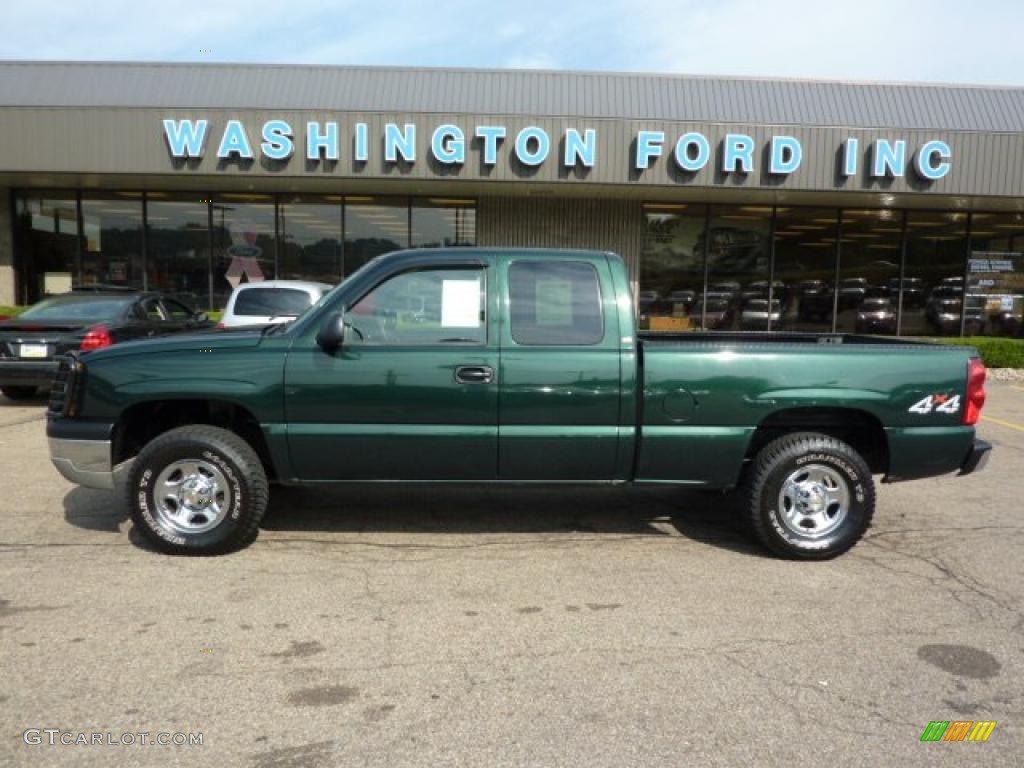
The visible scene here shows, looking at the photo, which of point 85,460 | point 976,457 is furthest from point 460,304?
point 976,457

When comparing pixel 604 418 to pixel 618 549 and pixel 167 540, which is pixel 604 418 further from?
pixel 167 540

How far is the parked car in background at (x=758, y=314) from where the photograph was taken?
18.3 metres

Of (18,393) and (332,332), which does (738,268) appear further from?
(332,332)

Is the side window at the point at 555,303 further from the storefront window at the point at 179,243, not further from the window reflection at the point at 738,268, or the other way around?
the storefront window at the point at 179,243

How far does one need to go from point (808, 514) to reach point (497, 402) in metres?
2.00

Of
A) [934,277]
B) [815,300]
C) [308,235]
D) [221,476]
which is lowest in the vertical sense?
[221,476]

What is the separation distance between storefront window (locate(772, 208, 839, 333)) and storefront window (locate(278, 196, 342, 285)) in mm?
10056

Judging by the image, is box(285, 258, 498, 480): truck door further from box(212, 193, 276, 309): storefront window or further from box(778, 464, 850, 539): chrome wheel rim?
box(212, 193, 276, 309): storefront window

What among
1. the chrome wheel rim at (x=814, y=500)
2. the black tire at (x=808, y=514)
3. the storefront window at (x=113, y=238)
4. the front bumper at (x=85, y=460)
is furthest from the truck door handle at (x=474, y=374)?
the storefront window at (x=113, y=238)

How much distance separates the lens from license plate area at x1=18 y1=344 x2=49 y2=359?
372 inches

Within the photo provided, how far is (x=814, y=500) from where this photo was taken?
4.72 metres

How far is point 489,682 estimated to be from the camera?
3.21m

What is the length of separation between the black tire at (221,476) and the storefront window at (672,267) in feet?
46.3

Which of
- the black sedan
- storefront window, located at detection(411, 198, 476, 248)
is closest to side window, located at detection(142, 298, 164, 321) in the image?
the black sedan
